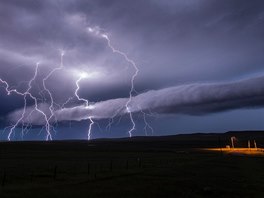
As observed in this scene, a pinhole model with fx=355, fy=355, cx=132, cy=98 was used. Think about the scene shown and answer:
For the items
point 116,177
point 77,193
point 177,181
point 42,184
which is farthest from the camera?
point 116,177

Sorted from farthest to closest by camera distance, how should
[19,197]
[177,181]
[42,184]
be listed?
[177,181], [42,184], [19,197]

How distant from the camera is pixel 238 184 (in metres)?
31.3

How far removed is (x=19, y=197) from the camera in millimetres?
22922

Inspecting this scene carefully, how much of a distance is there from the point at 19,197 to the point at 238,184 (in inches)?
735

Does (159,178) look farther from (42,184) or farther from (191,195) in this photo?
(42,184)

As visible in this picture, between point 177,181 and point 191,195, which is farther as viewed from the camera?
point 177,181

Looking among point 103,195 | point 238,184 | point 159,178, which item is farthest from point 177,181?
point 103,195

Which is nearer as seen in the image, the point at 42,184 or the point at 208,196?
the point at 208,196

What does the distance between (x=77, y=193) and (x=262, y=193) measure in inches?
531

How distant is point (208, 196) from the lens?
25.0 m

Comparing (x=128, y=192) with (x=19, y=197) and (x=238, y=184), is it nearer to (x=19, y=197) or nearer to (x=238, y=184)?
(x=19, y=197)

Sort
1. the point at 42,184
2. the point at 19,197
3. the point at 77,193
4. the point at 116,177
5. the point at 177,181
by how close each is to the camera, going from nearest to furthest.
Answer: the point at 19,197 < the point at 77,193 < the point at 42,184 < the point at 177,181 < the point at 116,177

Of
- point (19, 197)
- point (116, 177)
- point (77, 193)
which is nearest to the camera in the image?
point (19, 197)

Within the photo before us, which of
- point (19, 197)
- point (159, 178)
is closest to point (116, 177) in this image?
point (159, 178)
